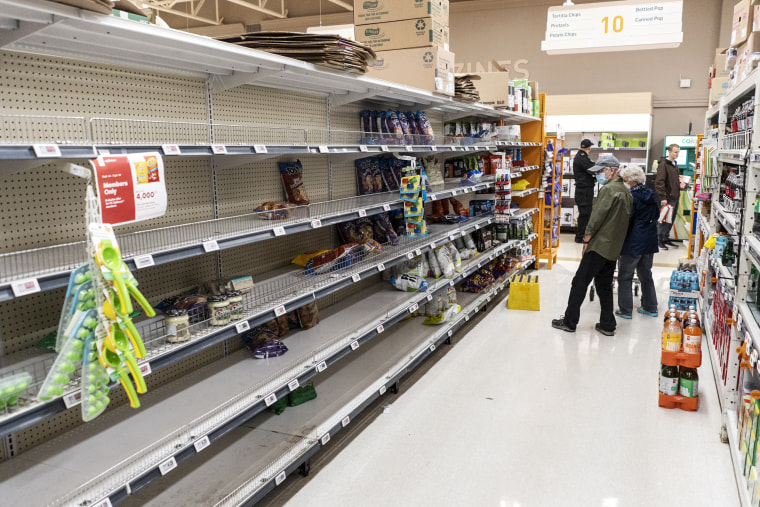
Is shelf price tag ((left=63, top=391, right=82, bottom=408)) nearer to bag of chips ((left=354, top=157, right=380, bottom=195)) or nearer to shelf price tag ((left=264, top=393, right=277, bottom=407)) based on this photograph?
shelf price tag ((left=264, top=393, right=277, bottom=407))

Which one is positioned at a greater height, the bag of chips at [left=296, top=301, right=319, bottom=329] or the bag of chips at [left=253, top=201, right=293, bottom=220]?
the bag of chips at [left=253, top=201, right=293, bottom=220]

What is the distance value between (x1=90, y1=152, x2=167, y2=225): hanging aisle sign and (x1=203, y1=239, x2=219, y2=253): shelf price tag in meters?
0.45

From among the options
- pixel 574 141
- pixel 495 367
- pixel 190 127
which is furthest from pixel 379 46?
pixel 574 141

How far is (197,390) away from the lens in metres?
2.98

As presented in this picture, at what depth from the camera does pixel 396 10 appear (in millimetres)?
4684

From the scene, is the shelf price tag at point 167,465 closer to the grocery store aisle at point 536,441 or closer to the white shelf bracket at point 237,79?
the grocery store aisle at point 536,441

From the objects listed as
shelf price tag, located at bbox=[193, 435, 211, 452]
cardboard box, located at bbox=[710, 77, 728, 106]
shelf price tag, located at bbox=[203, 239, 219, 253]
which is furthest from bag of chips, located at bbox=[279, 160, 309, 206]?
cardboard box, located at bbox=[710, 77, 728, 106]

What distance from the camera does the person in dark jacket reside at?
574cm

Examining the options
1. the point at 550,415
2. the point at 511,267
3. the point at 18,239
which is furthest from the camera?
the point at 511,267

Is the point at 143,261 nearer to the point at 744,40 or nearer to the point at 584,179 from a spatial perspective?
the point at 744,40

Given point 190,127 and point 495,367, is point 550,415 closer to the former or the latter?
point 495,367

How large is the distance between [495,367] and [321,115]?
2.47 meters

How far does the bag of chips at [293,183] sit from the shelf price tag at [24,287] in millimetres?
2108

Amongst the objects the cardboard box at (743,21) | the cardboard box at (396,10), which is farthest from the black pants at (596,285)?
the cardboard box at (396,10)
